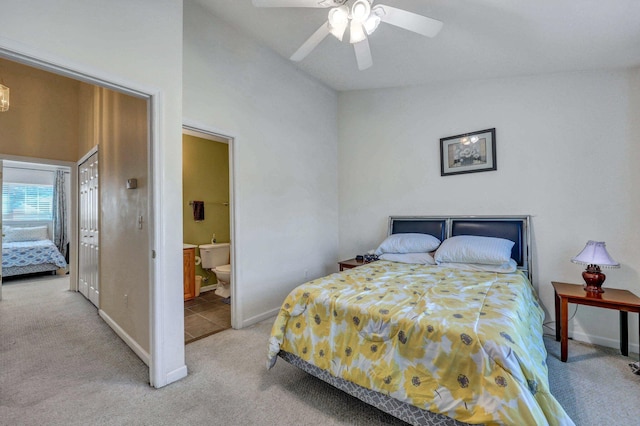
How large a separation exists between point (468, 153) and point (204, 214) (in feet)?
13.4

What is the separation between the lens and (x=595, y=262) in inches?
91.9

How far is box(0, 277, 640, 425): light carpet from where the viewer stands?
1752mm

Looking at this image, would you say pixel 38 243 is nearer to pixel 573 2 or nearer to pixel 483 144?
pixel 483 144

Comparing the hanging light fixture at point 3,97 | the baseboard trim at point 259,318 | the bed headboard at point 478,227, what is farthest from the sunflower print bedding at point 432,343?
the hanging light fixture at point 3,97

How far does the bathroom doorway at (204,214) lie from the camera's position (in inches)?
168

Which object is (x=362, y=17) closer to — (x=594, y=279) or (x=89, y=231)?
(x=594, y=279)

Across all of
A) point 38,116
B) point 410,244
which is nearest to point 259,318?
point 410,244

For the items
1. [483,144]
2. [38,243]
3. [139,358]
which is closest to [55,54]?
[139,358]

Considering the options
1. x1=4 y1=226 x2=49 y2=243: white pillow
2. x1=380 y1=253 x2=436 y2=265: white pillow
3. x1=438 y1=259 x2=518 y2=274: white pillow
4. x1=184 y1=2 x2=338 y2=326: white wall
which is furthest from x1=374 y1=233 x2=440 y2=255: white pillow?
x1=4 y1=226 x2=49 y2=243: white pillow

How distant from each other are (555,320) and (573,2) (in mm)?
2708

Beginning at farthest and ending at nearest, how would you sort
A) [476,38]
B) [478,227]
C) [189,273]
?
[189,273]
[478,227]
[476,38]

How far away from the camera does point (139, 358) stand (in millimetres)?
2504

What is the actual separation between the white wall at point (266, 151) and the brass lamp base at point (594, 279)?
9.43ft

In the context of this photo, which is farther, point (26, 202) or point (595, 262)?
point (26, 202)
